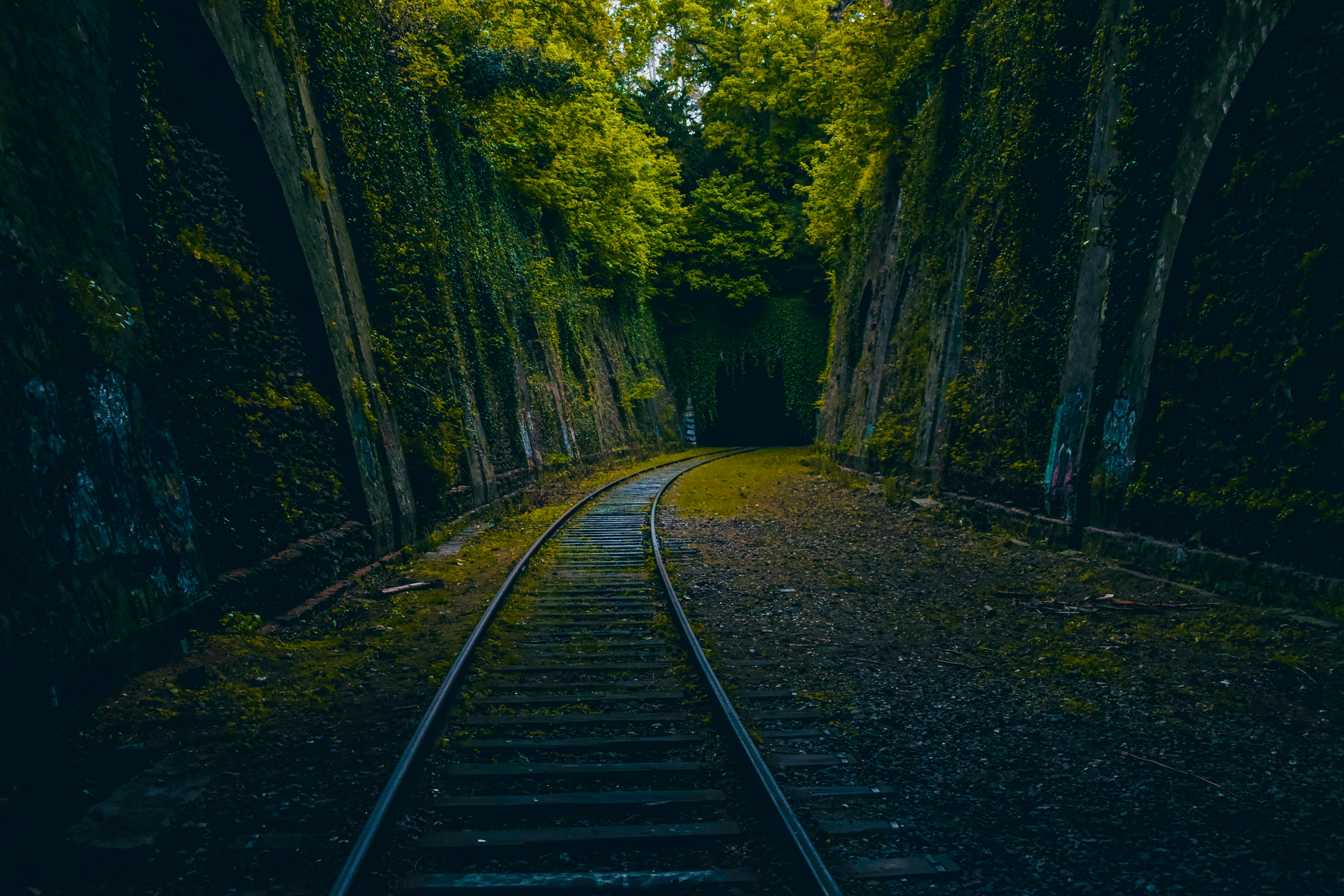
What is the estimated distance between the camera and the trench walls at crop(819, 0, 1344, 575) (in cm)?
528

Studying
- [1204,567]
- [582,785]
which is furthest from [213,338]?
[1204,567]

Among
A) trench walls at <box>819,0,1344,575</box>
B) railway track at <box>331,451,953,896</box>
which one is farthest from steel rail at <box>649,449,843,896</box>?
trench walls at <box>819,0,1344,575</box>

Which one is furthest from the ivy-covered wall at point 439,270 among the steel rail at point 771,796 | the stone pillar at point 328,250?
the steel rail at point 771,796

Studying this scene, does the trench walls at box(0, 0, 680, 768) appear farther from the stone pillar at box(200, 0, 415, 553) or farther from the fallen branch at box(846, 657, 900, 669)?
the fallen branch at box(846, 657, 900, 669)

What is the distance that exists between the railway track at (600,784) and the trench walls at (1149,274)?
4.29 metres

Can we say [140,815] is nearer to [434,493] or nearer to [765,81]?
[434,493]

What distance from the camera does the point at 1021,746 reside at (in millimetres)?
3871

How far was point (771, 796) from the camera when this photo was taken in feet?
10.2

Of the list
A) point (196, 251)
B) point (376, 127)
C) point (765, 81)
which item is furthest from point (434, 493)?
point (765, 81)

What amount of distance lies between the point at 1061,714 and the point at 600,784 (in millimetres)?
2883

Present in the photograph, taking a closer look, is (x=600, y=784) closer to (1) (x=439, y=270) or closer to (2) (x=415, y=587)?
(2) (x=415, y=587)

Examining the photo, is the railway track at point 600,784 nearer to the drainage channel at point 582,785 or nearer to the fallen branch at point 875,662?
the drainage channel at point 582,785

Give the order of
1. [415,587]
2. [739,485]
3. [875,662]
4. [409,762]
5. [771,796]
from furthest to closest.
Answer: [739,485]
[415,587]
[875,662]
[409,762]
[771,796]

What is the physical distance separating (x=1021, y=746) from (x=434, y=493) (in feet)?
26.6
